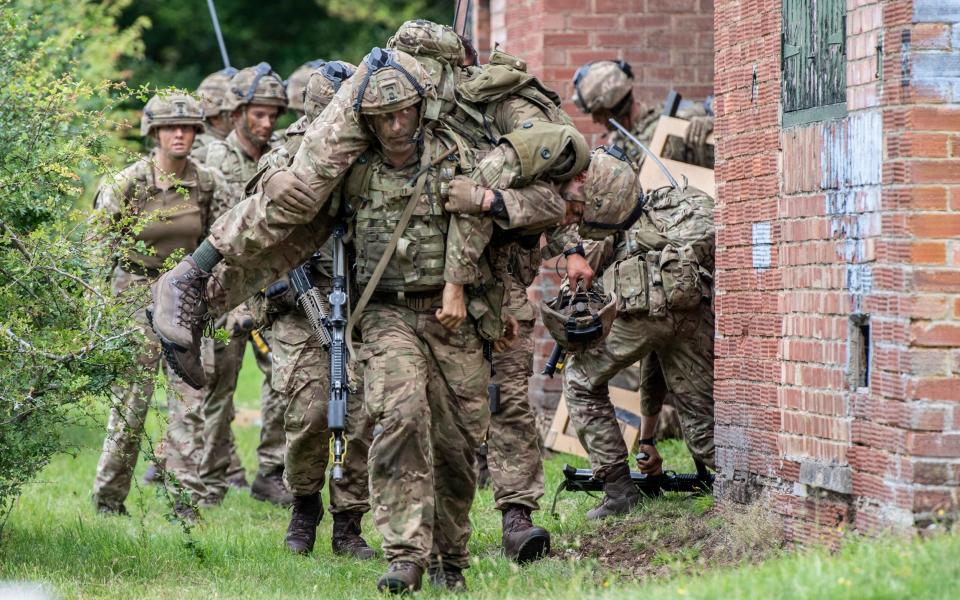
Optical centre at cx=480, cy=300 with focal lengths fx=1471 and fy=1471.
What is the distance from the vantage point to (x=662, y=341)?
25.0 ft

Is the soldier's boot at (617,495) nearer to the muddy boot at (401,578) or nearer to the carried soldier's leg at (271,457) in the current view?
the muddy boot at (401,578)

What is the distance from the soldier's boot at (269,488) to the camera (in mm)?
9073

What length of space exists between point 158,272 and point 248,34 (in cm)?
2041

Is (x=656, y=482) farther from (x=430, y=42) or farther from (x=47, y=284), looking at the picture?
(x=47, y=284)

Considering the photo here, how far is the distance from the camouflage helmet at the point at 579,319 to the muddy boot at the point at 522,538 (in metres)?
0.81

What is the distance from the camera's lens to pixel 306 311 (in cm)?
702

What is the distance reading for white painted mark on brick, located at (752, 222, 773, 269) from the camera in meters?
6.42

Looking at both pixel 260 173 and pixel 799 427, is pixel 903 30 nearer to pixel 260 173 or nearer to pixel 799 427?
pixel 799 427

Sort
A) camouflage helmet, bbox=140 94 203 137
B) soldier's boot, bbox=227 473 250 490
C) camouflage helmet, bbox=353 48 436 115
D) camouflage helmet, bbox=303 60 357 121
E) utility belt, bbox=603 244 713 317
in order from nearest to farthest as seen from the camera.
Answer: camouflage helmet, bbox=353 48 436 115
camouflage helmet, bbox=303 60 357 121
utility belt, bbox=603 244 713 317
camouflage helmet, bbox=140 94 203 137
soldier's boot, bbox=227 473 250 490

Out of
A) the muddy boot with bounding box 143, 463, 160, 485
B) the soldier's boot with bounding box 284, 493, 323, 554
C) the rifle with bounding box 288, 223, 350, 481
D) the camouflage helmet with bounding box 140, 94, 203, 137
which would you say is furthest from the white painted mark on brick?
the muddy boot with bounding box 143, 463, 160, 485

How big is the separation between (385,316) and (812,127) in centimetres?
189

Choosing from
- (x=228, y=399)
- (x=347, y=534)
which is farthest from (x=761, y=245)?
(x=228, y=399)

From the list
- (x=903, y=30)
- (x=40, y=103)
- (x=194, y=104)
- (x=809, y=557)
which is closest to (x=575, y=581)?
(x=809, y=557)

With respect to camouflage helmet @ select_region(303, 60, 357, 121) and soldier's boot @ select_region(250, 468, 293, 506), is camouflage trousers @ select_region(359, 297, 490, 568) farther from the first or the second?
soldier's boot @ select_region(250, 468, 293, 506)
